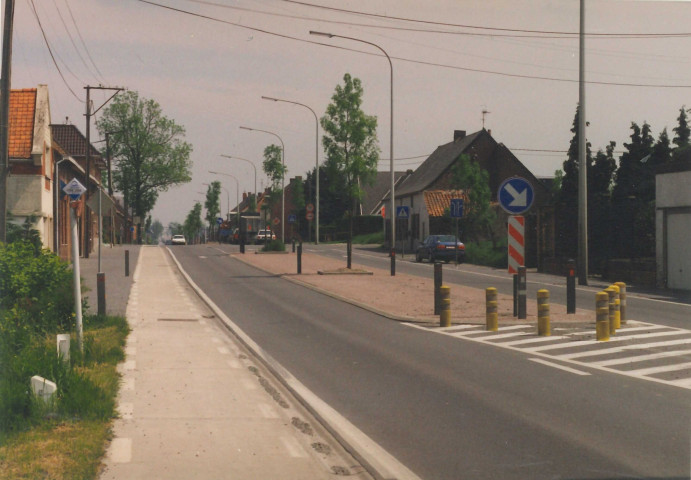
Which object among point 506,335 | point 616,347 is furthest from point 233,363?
point 616,347

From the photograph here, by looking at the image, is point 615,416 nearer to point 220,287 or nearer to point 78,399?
point 78,399

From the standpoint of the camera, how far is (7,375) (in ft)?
27.9

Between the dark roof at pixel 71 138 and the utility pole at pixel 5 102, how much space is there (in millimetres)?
55284

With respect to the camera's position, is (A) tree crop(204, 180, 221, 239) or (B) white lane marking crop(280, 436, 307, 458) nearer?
(B) white lane marking crop(280, 436, 307, 458)

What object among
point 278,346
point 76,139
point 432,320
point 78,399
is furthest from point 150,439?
point 76,139

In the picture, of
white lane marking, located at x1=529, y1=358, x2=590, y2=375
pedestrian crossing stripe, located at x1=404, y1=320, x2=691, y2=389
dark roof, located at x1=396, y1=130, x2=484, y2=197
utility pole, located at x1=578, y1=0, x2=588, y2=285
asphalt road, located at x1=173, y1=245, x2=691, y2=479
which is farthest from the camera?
dark roof, located at x1=396, y1=130, x2=484, y2=197

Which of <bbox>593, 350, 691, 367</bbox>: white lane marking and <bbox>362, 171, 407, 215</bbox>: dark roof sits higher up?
<bbox>362, 171, 407, 215</bbox>: dark roof

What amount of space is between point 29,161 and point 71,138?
→ 40.1 metres

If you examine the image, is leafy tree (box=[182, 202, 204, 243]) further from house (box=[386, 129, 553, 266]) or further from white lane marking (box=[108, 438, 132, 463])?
white lane marking (box=[108, 438, 132, 463])

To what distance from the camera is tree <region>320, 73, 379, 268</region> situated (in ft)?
108

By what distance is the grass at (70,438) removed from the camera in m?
5.93

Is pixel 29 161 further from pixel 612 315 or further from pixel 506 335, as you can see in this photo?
pixel 612 315

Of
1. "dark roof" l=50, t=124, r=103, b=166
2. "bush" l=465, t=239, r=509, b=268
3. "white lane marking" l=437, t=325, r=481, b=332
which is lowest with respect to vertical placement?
"white lane marking" l=437, t=325, r=481, b=332

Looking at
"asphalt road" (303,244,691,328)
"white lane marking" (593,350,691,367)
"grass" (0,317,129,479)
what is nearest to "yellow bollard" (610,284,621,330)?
"asphalt road" (303,244,691,328)
